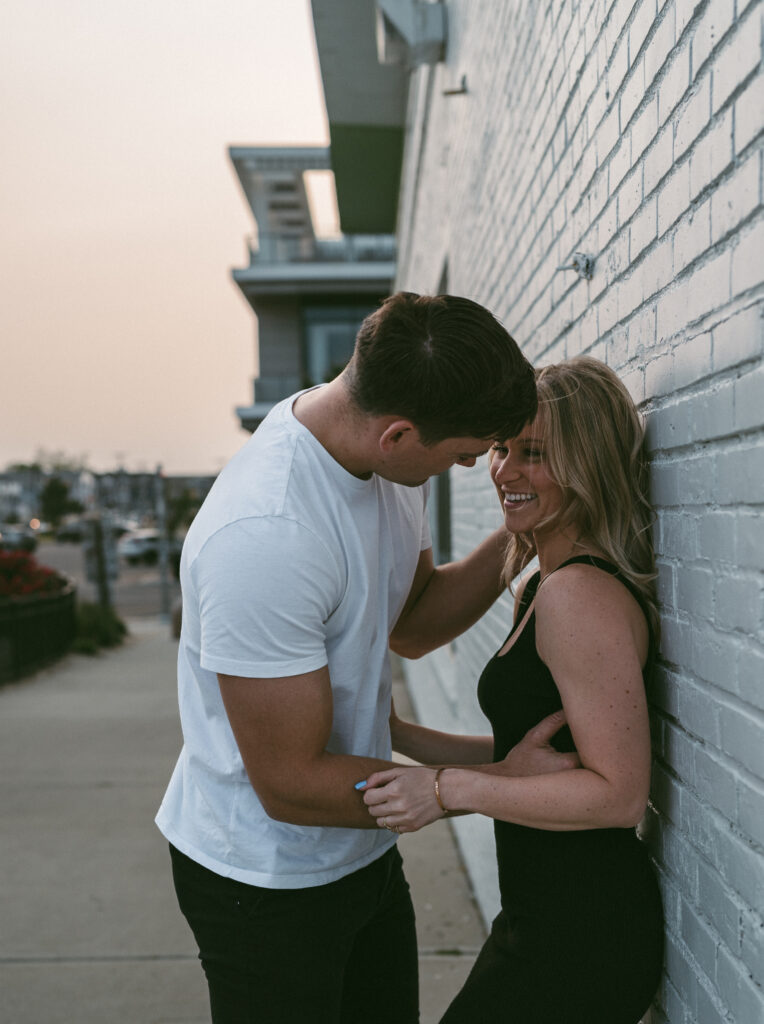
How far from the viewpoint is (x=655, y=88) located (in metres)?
1.63

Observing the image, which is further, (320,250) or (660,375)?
(320,250)

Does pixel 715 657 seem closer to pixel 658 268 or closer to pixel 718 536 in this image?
pixel 718 536

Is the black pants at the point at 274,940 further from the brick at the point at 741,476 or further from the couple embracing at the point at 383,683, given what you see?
the brick at the point at 741,476

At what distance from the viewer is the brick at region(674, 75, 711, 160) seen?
1.38 metres

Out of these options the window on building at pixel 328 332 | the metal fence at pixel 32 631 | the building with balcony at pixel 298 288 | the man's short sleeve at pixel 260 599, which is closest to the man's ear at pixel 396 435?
the man's short sleeve at pixel 260 599

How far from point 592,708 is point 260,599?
652mm

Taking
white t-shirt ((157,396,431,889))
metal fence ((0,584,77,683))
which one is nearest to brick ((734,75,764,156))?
white t-shirt ((157,396,431,889))

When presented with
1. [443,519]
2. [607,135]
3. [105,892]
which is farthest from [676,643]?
[443,519]

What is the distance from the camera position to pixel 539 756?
1762mm

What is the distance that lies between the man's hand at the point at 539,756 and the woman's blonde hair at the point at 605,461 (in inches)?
11.2

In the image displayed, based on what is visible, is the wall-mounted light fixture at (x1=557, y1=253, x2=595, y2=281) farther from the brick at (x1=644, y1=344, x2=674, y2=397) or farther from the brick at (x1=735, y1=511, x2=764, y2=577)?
the brick at (x1=735, y1=511, x2=764, y2=577)

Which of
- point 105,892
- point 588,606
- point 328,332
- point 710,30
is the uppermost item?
point 328,332

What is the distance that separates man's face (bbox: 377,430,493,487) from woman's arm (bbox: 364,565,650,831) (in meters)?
0.31

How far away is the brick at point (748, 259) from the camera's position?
1.21 metres
